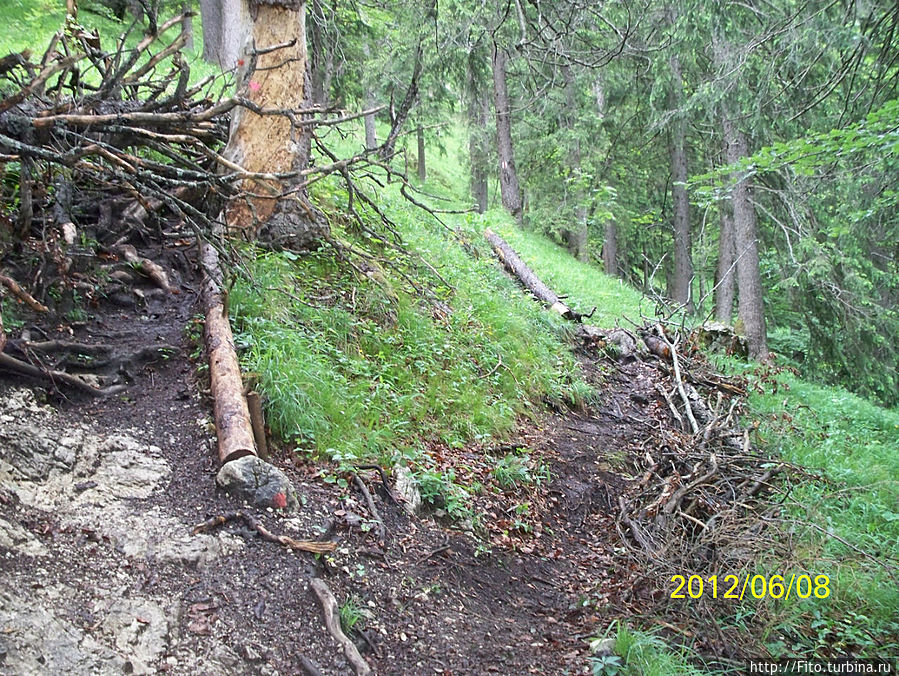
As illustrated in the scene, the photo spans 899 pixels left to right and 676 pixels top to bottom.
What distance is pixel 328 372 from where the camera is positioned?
15.6ft

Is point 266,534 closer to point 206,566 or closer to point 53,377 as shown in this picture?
point 206,566

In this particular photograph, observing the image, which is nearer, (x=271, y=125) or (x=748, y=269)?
(x=271, y=125)

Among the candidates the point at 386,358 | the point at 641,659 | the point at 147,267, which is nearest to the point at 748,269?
the point at 386,358

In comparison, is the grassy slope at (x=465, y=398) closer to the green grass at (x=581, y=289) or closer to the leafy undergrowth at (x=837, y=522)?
the leafy undergrowth at (x=837, y=522)

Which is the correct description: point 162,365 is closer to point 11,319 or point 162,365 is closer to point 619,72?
point 11,319

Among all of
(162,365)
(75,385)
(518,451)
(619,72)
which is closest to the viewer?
(75,385)

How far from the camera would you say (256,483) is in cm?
352

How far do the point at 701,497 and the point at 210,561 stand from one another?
145 inches

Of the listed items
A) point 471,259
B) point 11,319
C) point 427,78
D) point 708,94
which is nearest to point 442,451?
point 11,319

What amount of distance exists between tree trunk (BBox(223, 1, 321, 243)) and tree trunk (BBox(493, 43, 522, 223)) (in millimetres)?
11485

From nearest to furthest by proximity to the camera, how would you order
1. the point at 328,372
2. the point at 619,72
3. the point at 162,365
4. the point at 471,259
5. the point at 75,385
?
the point at 75,385 → the point at 162,365 → the point at 328,372 → the point at 471,259 → the point at 619,72

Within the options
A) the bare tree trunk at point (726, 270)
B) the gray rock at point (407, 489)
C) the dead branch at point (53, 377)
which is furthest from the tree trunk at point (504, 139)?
the dead branch at point (53, 377)

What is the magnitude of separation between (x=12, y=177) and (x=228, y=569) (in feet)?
12.8

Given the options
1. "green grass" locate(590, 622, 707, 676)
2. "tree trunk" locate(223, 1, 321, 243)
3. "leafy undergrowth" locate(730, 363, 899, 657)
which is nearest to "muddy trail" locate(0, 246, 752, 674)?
"green grass" locate(590, 622, 707, 676)
